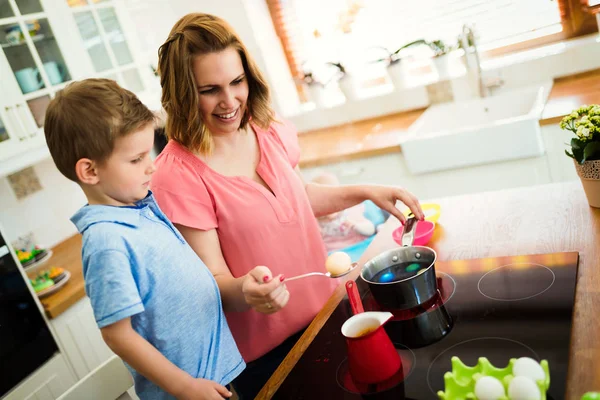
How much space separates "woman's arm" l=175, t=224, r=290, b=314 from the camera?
1.00 meters

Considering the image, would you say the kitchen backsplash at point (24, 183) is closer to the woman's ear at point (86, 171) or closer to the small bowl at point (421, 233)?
the woman's ear at point (86, 171)

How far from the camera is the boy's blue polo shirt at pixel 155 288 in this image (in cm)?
92

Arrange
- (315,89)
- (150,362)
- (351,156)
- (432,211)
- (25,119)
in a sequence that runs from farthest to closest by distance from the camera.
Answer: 1. (315,89)
2. (351,156)
3. (25,119)
4. (432,211)
5. (150,362)

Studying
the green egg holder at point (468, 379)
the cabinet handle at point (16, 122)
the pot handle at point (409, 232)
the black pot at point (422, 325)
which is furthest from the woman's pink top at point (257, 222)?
the cabinet handle at point (16, 122)

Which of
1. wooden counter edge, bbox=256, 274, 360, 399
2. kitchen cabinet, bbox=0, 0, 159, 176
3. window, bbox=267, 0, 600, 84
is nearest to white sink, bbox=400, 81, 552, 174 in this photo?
window, bbox=267, 0, 600, 84

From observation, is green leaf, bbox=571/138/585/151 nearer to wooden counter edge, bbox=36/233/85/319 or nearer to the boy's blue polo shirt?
the boy's blue polo shirt

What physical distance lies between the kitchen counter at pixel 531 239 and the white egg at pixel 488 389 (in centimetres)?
10

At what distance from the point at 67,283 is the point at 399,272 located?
1.61 metres

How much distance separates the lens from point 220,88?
119cm

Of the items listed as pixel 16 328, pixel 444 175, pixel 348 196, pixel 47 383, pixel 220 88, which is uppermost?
pixel 220 88

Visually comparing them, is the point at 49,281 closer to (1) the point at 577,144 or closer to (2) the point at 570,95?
(1) the point at 577,144

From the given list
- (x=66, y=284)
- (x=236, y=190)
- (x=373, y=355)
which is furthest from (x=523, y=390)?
(x=66, y=284)

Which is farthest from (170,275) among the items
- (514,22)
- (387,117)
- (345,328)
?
(514,22)

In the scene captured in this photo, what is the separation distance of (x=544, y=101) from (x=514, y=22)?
73cm
